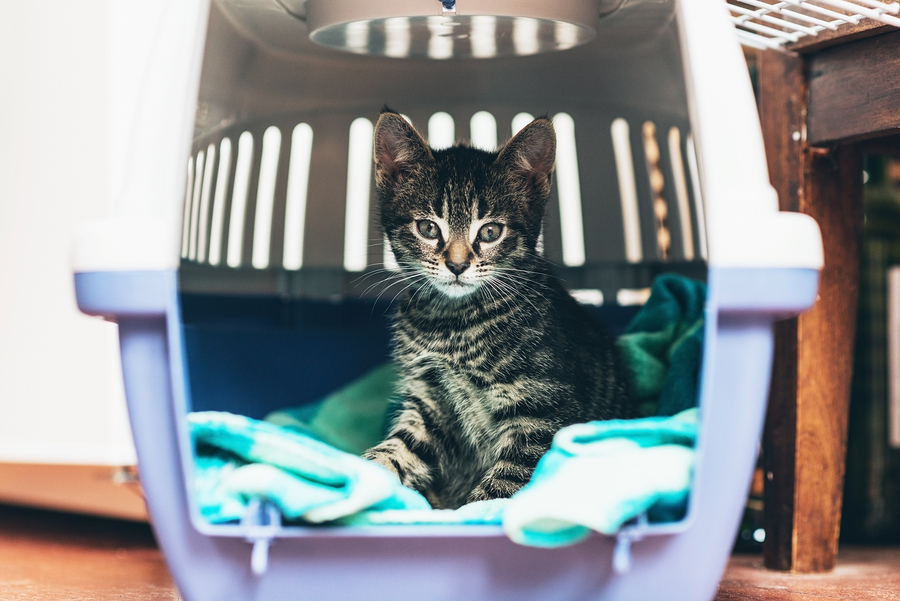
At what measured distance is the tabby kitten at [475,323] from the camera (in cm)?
114

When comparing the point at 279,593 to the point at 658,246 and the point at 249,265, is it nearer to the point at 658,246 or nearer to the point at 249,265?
the point at 249,265

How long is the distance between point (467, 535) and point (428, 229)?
0.59 m

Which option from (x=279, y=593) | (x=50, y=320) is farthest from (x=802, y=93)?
(x=50, y=320)

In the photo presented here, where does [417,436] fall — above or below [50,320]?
below

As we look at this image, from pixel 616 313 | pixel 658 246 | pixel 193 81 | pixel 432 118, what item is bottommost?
pixel 616 313

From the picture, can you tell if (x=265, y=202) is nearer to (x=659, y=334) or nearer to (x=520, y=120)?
(x=520, y=120)

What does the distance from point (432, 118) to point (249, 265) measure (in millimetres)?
532

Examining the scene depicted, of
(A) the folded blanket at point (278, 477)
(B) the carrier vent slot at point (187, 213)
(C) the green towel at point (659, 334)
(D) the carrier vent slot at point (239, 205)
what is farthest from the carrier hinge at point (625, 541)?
(D) the carrier vent slot at point (239, 205)

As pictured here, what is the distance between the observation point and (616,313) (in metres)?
1.76

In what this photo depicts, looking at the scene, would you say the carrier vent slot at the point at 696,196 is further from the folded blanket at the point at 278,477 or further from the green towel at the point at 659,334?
the folded blanket at the point at 278,477

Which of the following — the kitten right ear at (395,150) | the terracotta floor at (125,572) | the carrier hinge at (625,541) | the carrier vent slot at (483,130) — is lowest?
the terracotta floor at (125,572)

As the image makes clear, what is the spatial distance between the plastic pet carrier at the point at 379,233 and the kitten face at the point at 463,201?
203 mm

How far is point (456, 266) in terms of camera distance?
3.80 feet

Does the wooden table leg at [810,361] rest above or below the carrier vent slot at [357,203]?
below
